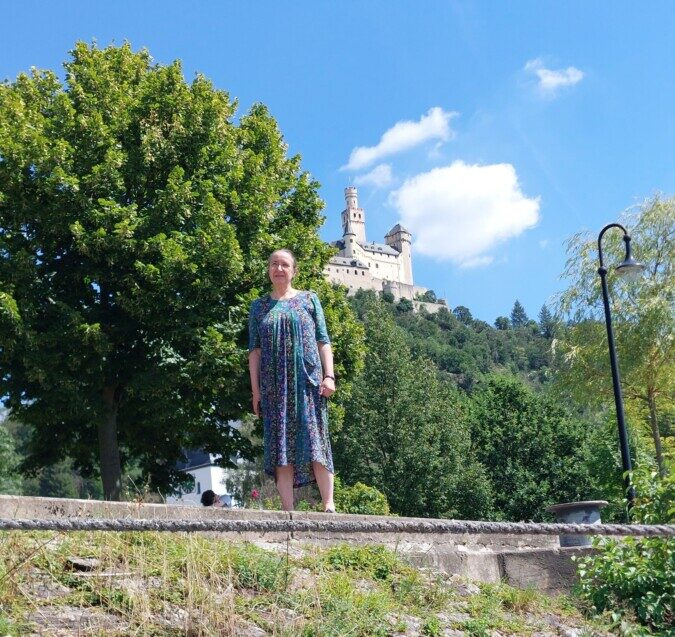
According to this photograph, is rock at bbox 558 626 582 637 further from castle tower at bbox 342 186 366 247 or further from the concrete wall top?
castle tower at bbox 342 186 366 247

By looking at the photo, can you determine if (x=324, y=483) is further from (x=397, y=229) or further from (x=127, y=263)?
(x=397, y=229)

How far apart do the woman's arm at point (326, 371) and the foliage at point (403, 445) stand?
29.7 metres

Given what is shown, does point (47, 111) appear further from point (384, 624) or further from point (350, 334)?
point (384, 624)

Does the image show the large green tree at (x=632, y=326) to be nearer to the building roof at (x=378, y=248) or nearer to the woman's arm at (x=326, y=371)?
the woman's arm at (x=326, y=371)

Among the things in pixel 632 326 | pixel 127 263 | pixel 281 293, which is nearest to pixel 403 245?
pixel 632 326

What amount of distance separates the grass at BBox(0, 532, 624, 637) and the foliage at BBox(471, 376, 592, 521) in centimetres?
3416

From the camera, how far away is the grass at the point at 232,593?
4.27 meters

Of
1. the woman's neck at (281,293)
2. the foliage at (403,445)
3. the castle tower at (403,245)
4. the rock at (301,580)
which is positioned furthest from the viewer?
the castle tower at (403,245)

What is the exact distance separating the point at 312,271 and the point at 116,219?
4674 millimetres

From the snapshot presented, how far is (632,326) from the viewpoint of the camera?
2361 centimetres

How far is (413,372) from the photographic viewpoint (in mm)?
43281

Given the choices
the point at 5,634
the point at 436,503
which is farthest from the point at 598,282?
the point at 5,634

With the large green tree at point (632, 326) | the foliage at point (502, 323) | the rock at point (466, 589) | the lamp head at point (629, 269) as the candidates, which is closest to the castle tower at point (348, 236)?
the foliage at point (502, 323)

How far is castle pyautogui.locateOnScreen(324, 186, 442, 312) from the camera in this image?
146375 mm
